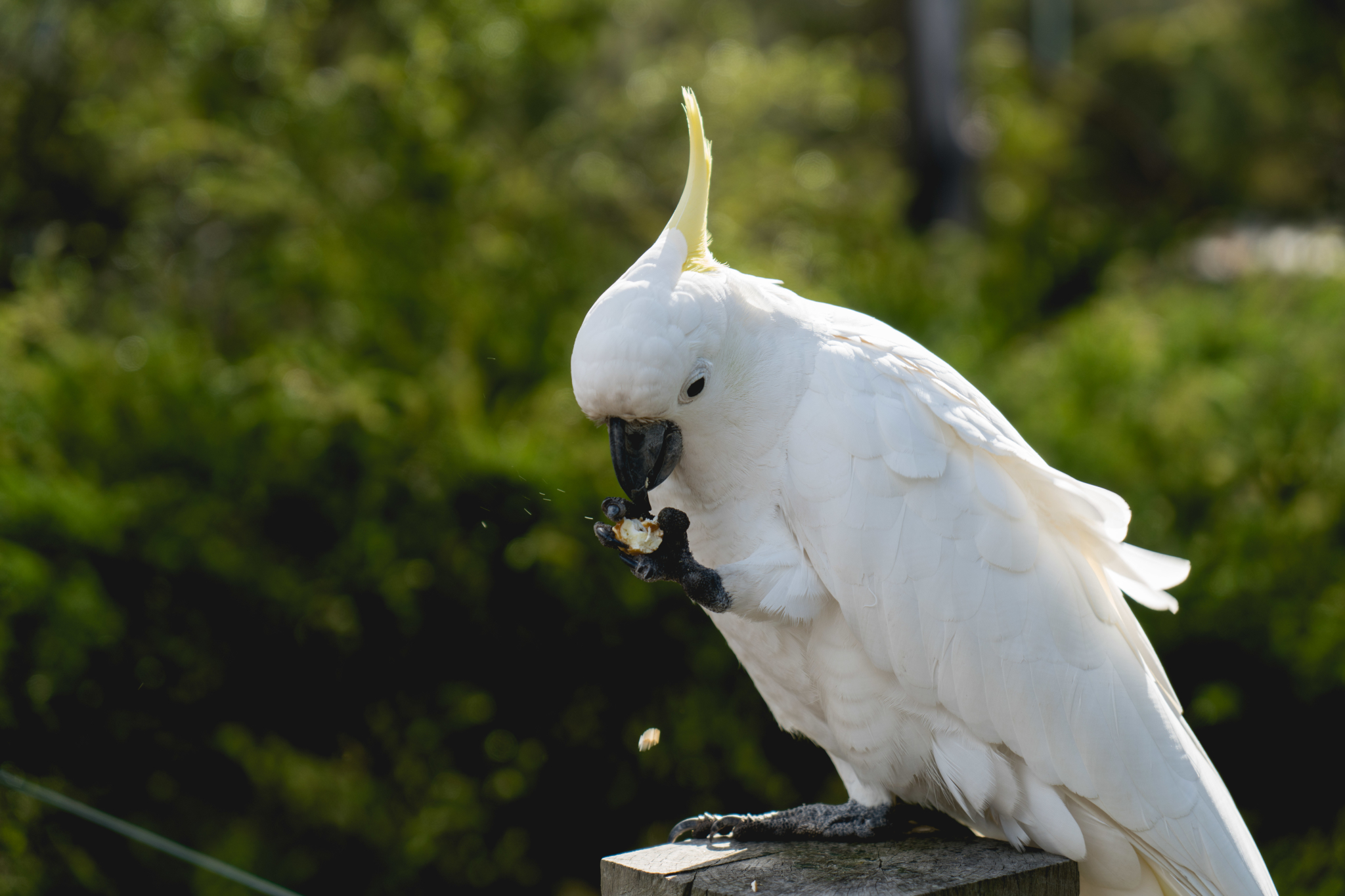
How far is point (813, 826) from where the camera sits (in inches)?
67.7

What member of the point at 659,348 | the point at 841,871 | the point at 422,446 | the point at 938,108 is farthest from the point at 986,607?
the point at 938,108

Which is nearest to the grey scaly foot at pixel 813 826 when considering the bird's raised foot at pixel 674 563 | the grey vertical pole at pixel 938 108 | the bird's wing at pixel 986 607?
the bird's wing at pixel 986 607

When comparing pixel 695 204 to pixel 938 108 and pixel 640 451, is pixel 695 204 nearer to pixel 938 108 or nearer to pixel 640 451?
pixel 640 451

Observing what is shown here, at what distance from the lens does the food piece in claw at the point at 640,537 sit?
1538 millimetres

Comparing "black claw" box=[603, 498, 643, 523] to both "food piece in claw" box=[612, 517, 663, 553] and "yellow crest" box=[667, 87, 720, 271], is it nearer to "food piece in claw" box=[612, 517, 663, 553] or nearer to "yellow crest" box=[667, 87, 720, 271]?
"food piece in claw" box=[612, 517, 663, 553]

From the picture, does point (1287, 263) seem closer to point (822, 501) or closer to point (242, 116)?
point (242, 116)

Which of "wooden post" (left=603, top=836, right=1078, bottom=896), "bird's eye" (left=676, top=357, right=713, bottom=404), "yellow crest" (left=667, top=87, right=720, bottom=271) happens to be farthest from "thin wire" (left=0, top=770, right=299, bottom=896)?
"yellow crest" (left=667, top=87, right=720, bottom=271)

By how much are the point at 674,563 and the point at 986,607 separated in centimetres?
52

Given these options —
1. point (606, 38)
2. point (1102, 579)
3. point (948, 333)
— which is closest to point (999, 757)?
point (1102, 579)

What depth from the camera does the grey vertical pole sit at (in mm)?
7426

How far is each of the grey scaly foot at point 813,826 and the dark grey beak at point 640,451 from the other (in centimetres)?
60

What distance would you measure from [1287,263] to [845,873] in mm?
11682

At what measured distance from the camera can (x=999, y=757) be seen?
1653mm

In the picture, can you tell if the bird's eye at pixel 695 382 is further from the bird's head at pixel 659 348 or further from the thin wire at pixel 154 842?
the thin wire at pixel 154 842
